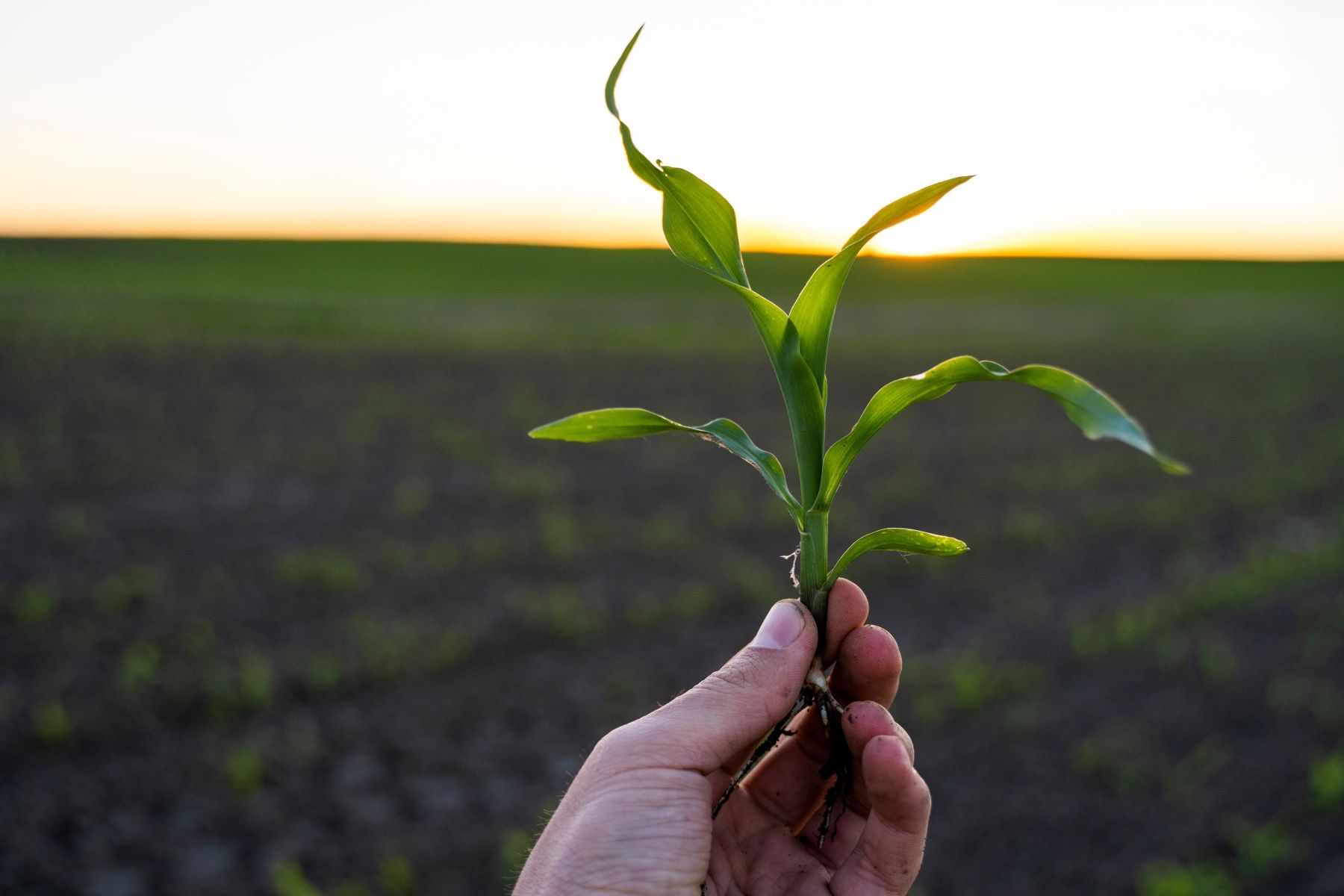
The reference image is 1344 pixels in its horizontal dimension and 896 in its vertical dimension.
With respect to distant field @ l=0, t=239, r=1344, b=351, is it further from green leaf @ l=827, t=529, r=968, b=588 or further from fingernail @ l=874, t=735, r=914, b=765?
fingernail @ l=874, t=735, r=914, b=765

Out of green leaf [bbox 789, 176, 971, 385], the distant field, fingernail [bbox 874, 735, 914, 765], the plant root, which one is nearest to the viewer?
green leaf [bbox 789, 176, 971, 385]

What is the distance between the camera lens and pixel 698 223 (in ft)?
6.09

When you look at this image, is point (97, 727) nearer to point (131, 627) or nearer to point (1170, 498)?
point (131, 627)

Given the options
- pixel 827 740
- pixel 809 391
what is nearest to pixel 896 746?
pixel 827 740

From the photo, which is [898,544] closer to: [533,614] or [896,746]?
[896,746]

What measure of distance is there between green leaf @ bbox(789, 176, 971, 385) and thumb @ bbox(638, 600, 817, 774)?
1.80ft

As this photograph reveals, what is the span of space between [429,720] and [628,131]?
4.23 meters

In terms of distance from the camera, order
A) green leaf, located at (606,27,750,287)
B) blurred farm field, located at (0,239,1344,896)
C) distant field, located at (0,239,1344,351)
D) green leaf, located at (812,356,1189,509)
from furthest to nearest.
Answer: distant field, located at (0,239,1344,351), blurred farm field, located at (0,239,1344,896), green leaf, located at (606,27,750,287), green leaf, located at (812,356,1189,509)

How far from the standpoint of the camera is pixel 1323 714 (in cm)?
518

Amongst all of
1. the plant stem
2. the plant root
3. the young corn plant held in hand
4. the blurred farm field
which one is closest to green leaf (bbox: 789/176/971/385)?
the young corn plant held in hand

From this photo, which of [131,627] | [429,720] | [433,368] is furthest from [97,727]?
[433,368]

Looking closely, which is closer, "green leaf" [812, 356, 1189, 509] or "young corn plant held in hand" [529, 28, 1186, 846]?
"green leaf" [812, 356, 1189, 509]

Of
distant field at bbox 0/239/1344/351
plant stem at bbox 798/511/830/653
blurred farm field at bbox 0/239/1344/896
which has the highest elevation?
plant stem at bbox 798/511/830/653

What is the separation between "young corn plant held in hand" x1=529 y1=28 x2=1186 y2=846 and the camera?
67.3 inches
